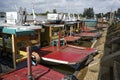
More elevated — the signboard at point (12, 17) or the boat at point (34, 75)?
the signboard at point (12, 17)

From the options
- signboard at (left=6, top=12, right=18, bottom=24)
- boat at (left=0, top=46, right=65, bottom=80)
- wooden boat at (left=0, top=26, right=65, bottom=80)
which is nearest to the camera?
boat at (left=0, top=46, right=65, bottom=80)

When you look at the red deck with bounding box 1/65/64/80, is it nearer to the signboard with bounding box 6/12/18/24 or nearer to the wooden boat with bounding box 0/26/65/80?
the wooden boat with bounding box 0/26/65/80

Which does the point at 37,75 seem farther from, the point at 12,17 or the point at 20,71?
the point at 12,17

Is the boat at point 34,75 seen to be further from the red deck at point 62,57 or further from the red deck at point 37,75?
the red deck at point 62,57

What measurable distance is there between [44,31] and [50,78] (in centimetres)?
637

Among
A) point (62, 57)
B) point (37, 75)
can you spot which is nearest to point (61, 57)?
point (62, 57)

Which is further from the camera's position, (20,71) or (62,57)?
(62,57)

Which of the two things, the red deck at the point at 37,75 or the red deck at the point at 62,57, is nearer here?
the red deck at the point at 37,75

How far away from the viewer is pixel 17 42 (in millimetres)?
7637

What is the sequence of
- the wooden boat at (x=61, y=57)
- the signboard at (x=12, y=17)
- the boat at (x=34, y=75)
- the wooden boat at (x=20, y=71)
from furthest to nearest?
the wooden boat at (x=61, y=57), the signboard at (x=12, y=17), the wooden boat at (x=20, y=71), the boat at (x=34, y=75)

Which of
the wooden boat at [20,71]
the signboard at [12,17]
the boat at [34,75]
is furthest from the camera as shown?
the signboard at [12,17]

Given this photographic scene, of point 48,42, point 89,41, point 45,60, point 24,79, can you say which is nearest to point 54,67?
point 45,60

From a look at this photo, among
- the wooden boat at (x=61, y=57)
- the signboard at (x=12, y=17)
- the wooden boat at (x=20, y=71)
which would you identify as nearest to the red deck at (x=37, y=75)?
the wooden boat at (x=20, y=71)

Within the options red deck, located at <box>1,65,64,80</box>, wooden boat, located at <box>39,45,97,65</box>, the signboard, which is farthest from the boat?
the signboard
